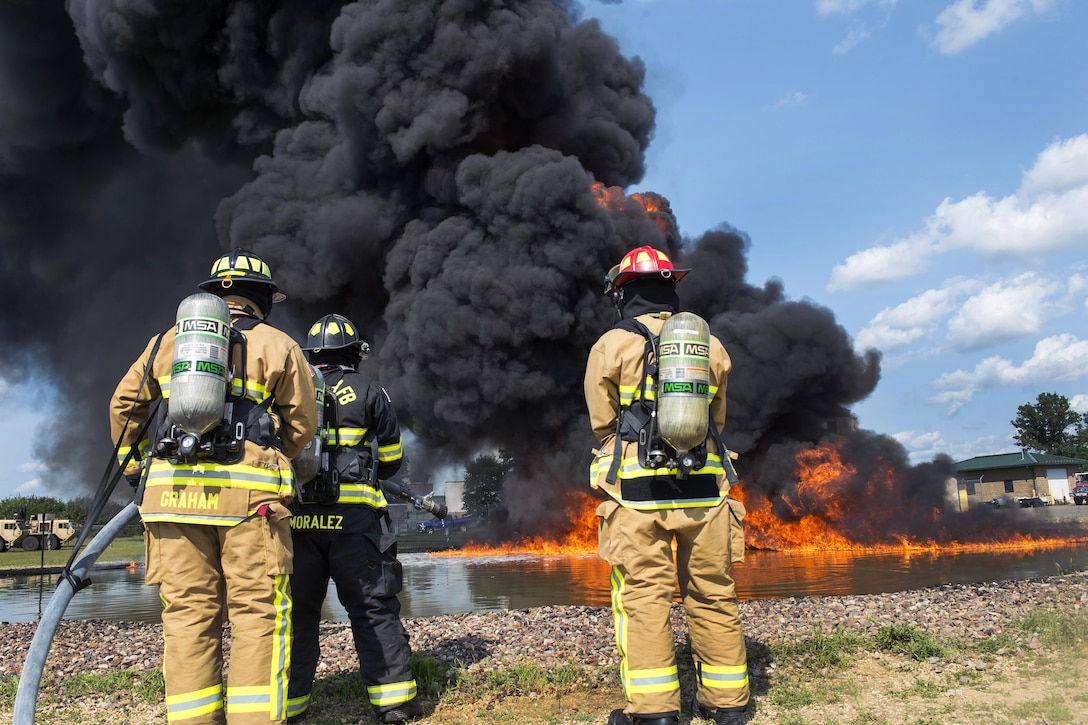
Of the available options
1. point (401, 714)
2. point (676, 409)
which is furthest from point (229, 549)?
point (676, 409)

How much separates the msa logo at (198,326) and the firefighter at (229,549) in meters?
0.03

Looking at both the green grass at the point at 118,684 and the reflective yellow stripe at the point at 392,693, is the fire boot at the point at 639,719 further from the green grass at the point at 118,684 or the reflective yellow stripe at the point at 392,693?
the green grass at the point at 118,684

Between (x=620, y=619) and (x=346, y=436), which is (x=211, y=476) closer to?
(x=346, y=436)

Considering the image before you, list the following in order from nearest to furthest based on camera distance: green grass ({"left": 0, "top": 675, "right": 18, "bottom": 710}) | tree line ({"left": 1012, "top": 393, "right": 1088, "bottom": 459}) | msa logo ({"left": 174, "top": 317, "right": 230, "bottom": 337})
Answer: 1. msa logo ({"left": 174, "top": 317, "right": 230, "bottom": 337})
2. green grass ({"left": 0, "top": 675, "right": 18, "bottom": 710})
3. tree line ({"left": 1012, "top": 393, "right": 1088, "bottom": 459})

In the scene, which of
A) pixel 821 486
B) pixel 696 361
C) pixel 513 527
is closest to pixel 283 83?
pixel 513 527

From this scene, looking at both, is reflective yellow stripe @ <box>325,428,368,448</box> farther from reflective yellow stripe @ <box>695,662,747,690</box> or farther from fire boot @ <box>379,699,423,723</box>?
reflective yellow stripe @ <box>695,662,747,690</box>

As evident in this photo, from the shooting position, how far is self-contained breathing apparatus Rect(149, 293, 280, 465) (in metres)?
3.01

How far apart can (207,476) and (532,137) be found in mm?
24646

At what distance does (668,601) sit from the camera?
3.26m

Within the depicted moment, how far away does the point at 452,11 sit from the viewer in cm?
2258

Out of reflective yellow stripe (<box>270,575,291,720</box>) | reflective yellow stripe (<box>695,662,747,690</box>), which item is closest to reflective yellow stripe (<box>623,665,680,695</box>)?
reflective yellow stripe (<box>695,662,747,690</box>)

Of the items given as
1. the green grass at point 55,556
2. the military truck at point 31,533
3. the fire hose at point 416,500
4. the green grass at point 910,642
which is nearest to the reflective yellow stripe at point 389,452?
the fire hose at point 416,500

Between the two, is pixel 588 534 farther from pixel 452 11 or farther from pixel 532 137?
pixel 452 11

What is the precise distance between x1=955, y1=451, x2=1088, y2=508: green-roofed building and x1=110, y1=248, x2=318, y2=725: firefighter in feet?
140
